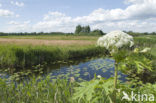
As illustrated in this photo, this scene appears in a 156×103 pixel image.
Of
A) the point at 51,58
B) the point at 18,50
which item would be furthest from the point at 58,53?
the point at 18,50

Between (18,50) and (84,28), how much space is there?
89461 mm

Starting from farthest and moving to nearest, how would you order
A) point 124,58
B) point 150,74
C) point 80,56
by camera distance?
point 80,56 → point 150,74 → point 124,58

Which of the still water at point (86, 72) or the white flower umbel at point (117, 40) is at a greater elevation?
the white flower umbel at point (117, 40)

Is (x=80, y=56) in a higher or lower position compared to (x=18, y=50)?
lower

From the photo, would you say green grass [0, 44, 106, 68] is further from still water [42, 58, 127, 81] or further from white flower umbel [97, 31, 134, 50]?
white flower umbel [97, 31, 134, 50]

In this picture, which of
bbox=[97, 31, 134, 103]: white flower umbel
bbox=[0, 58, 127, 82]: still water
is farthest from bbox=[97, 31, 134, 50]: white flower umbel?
bbox=[0, 58, 127, 82]: still water

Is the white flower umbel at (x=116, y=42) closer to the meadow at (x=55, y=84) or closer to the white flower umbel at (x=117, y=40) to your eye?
the white flower umbel at (x=117, y=40)

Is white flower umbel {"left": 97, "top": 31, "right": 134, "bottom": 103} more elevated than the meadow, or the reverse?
white flower umbel {"left": 97, "top": 31, "right": 134, "bottom": 103}

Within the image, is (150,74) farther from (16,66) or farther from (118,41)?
(16,66)

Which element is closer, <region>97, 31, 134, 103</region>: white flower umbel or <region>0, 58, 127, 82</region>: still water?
<region>97, 31, 134, 103</region>: white flower umbel

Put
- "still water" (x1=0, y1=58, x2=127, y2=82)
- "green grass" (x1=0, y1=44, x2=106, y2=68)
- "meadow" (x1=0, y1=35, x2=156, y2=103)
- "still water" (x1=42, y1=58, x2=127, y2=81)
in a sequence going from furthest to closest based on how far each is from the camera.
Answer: "green grass" (x1=0, y1=44, x2=106, y2=68)
"still water" (x1=42, y1=58, x2=127, y2=81)
"still water" (x1=0, y1=58, x2=127, y2=82)
"meadow" (x1=0, y1=35, x2=156, y2=103)

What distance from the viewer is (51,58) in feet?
44.3

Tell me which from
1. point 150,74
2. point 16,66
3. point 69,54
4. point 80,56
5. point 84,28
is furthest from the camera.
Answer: point 84,28

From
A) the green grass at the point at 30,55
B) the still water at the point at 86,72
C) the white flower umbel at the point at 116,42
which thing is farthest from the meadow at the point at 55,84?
the still water at the point at 86,72
